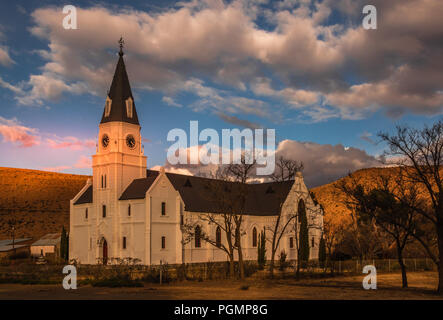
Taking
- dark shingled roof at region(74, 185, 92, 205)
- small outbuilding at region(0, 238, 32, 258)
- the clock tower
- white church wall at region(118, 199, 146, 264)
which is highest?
the clock tower

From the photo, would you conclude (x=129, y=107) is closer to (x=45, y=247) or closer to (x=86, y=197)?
(x=86, y=197)

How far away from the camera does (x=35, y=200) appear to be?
13675cm

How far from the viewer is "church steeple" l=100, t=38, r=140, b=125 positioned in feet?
214

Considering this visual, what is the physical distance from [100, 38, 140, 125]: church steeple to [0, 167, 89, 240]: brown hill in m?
49.9

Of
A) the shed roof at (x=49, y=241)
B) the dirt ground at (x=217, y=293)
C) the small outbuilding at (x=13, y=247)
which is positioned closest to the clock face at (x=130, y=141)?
the shed roof at (x=49, y=241)

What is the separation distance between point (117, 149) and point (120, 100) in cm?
648

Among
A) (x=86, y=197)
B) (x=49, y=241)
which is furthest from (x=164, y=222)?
(x=49, y=241)

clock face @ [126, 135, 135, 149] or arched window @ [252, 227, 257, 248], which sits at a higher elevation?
clock face @ [126, 135, 135, 149]

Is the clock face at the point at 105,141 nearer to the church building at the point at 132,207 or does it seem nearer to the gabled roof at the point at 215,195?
the church building at the point at 132,207

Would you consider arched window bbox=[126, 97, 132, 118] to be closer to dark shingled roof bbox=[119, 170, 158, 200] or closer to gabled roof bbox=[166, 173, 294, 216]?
dark shingled roof bbox=[119, 170, 158, 200]

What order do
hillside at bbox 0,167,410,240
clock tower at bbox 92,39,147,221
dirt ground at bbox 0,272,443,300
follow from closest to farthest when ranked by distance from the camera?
dirt ground at bbox 0,272,443,300
clock tower at bbox 92,39,147,221
hillside at bbox 0,167,410,240

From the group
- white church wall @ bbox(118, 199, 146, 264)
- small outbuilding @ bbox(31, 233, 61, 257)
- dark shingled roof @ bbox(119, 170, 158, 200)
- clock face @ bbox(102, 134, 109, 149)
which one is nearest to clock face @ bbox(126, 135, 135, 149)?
clock face @ bbox(102, 134, 109, 149)

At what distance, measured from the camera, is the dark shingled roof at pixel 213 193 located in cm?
5833

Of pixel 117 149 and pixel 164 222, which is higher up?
pixel 117 149
